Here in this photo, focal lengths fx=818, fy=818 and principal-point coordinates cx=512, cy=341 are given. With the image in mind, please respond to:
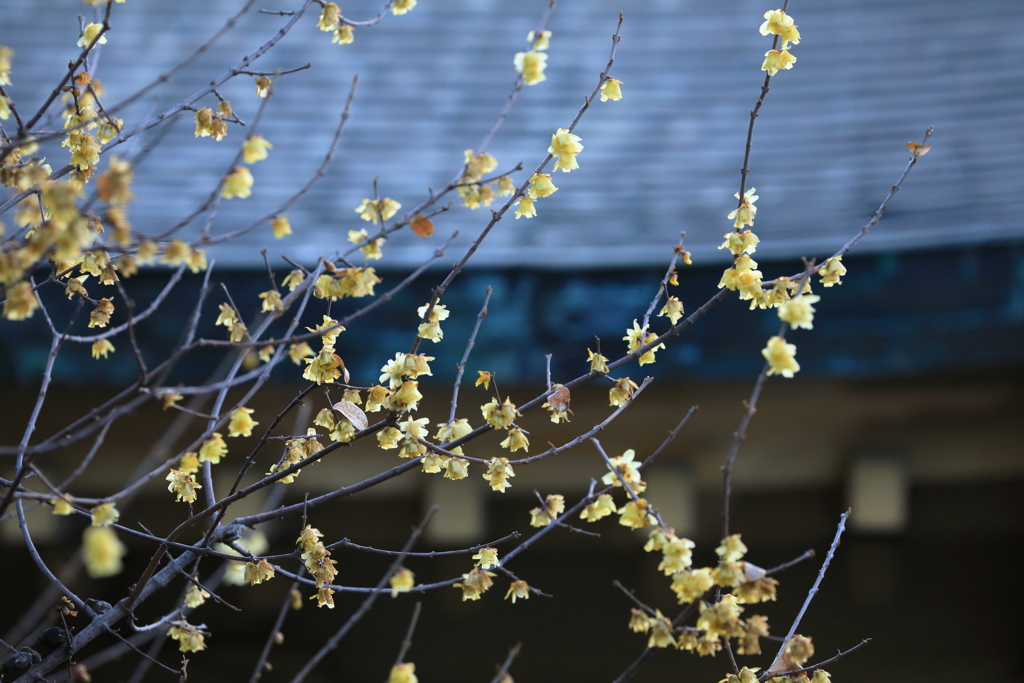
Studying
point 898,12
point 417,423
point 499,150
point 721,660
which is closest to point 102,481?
point 499,150

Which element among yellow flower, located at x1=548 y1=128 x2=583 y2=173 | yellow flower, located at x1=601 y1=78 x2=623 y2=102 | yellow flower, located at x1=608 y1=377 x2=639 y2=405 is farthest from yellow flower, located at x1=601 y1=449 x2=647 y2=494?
yellow flower, located at x1=601 y1=78 x2=623 y2=102

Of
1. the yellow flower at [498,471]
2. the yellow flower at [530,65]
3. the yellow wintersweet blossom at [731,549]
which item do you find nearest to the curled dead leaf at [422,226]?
the yellow flower at [530,65]

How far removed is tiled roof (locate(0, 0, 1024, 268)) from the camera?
2.42 meters

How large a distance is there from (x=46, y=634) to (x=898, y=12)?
3.41 m

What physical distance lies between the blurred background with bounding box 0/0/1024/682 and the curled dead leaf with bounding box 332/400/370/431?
40.8 inches

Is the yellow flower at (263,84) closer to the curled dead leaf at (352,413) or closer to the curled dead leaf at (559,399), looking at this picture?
the curled dead leaf at (352,413)

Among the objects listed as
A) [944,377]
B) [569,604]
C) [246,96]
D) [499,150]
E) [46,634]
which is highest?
[246,96]

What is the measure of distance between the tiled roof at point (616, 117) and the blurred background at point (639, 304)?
13mm

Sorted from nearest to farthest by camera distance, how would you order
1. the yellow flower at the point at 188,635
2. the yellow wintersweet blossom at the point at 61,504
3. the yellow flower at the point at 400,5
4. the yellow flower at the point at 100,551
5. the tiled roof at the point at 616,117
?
1. the yellow flower at the point at 100,551
2. the yellow wintersweet blossom at the point at 61,504
3. the yellow flower at the point at 188,635
4. the yellow flower at the point at 400,5
5. the tiled roof at the point at 616,117

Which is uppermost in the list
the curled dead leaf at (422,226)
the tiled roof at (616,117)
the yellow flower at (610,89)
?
the tiled roof at (616,117)

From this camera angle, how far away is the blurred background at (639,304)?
7.23ft

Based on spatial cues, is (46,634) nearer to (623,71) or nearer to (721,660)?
(721,660)

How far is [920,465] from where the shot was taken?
2.61m

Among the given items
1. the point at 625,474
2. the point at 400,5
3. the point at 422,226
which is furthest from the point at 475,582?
the point at 400,5
